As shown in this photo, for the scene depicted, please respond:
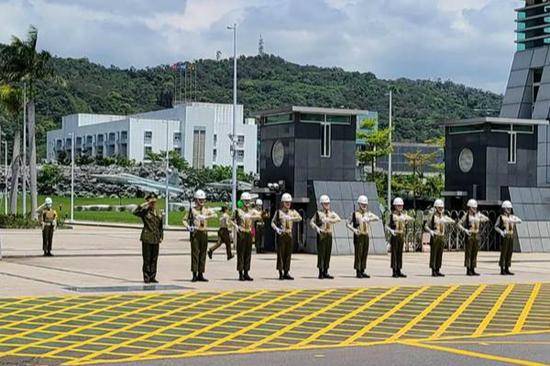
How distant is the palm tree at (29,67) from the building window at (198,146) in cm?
7156

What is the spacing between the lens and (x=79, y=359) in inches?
468

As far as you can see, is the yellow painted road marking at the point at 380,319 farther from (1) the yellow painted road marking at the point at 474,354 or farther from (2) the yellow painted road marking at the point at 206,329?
(2) the yellow painted road marking at the point at 206,329

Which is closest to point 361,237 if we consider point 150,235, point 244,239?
point 244,239

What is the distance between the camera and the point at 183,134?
130 meters

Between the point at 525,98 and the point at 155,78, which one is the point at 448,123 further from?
the point at 155,78

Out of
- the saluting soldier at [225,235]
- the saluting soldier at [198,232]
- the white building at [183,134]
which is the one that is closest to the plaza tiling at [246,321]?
the saluting soldier at [198,232]

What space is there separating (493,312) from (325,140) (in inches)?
765

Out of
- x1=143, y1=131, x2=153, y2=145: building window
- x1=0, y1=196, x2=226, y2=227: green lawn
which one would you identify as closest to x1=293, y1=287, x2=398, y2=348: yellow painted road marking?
x1=0, y1=196, x2=226, y2=227: green lawn

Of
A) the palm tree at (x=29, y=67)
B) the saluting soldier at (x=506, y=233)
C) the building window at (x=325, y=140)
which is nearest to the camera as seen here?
the saluting soldier at (x=506, y=233)

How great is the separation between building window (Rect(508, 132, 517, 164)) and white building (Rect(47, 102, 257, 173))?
87979 mm

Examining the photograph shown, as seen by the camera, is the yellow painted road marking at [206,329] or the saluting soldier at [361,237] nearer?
the yellow painted road marking at [206,329]

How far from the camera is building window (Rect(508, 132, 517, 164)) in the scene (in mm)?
40469

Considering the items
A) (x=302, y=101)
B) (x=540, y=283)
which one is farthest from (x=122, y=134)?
(x=540, y=283)

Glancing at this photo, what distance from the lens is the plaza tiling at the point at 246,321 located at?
1290 centimetres
